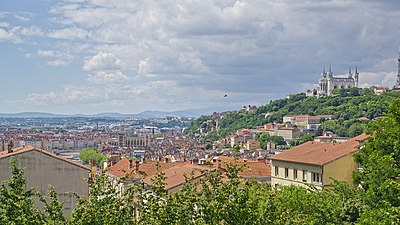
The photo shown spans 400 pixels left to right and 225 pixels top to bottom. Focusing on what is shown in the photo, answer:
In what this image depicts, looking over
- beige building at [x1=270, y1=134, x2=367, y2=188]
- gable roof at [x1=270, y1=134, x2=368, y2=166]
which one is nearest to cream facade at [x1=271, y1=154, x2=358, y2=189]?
beige building at [x1=270, y1=134, x2=367, y2=188]

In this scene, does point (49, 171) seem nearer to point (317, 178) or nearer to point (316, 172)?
point (316, 172)

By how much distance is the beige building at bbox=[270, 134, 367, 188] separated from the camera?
160 feet

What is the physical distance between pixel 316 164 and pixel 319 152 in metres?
3.99

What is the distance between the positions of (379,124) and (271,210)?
62.6ft

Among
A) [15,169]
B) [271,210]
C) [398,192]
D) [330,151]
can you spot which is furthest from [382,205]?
[330,151]

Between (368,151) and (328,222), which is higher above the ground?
(368,151)

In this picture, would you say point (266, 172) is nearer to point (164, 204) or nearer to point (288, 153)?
point (288, 153)

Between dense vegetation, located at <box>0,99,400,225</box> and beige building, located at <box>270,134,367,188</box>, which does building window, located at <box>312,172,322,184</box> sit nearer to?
beige building, located at <box>270,134,367,188</box>

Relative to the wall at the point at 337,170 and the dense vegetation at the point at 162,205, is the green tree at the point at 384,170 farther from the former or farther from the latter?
the wall at the point at 337,170

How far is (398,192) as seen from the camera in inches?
986

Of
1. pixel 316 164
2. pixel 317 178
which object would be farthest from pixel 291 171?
pixel 316 164

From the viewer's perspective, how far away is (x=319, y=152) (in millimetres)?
53375

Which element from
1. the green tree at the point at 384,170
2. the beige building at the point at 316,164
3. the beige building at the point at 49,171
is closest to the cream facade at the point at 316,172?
the beige building at the point at 316,164

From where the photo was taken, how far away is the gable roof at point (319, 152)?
49750 mm
